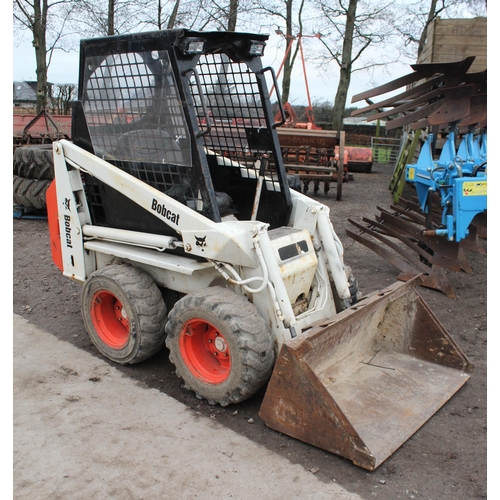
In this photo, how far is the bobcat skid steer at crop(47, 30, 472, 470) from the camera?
3271 mm

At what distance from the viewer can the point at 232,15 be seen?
18.0 metres

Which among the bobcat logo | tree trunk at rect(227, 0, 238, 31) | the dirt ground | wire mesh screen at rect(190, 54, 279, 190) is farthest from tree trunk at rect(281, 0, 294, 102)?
the bobcat logo

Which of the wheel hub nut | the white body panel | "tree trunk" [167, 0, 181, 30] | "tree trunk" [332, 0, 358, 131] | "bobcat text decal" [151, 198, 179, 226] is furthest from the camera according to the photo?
"tree trunk" [332, 0, 358, 131]

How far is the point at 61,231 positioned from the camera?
14.7 ft

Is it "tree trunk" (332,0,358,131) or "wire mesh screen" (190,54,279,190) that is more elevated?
"tree trunk" (332,0,358,131)

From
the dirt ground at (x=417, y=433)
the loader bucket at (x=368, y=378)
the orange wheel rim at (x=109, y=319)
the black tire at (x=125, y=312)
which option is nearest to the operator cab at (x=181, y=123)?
the black tire at (x=125, y=312)

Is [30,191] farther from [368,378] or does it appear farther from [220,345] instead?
[368,378]

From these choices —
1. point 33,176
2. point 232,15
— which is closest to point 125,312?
point 33,176

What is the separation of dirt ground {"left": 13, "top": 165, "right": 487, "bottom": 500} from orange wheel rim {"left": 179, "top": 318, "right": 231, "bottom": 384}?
208mm

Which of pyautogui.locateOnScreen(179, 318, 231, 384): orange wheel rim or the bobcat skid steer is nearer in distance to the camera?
the bobcat skid steer

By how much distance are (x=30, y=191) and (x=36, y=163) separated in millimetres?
458

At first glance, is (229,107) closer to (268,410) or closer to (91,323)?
(91,323)

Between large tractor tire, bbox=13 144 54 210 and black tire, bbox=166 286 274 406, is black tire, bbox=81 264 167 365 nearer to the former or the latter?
black tire, bbox=166 286 274 406

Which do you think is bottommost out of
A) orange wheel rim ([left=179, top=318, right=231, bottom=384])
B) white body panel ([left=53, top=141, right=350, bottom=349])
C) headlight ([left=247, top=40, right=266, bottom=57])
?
orange wheel rim ([left=179, top=318, right=231, bottom=384])
